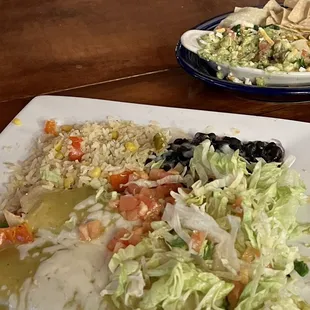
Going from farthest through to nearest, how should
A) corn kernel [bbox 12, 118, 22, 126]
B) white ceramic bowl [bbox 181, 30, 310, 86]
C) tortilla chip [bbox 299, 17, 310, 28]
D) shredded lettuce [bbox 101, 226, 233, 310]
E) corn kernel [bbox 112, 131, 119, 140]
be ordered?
tortilla chip [bbox 299, 17, 310, 28] < white ceramic bowl [bbox 181, 30, 310, 86] < corn kernel [bbox 12, 118, 22, 126] < corn kernel [bbox 112, 131, 119, 140] < shredded lettuce [bbox 101, 226, 233, 310]

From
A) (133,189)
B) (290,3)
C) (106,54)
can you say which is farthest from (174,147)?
(290,3)

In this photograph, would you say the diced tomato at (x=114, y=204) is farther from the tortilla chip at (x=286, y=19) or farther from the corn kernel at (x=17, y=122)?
the tortilla chip at (x=286, y=19)

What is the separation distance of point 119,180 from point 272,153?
0.45 meters

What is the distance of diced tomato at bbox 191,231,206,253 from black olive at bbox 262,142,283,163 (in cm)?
44

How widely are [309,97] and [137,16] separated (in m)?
1.09

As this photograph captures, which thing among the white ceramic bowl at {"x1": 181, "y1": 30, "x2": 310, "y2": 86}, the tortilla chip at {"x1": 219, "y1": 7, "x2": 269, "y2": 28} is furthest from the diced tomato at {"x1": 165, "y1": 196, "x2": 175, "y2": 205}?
the tortilla chip at {"x1": 219, "y1": 7, "x2": 269, "y2": 28}

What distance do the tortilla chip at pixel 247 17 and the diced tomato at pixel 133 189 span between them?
3.53 feet

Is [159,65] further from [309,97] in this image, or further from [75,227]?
[75,227]

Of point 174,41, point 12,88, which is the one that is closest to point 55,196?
point 12,88

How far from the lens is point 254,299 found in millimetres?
1277

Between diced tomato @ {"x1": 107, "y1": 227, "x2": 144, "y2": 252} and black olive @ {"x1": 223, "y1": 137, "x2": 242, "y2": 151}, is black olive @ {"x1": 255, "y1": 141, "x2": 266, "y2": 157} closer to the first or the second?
black olive @ {"x1": 223, "y1": 137, "x2": 242, "y2": 151}

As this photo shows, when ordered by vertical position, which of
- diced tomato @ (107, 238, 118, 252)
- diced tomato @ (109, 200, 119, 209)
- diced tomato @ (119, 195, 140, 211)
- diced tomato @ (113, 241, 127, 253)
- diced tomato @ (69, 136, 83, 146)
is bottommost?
diced tomato @ (69, 136, 83, 146)

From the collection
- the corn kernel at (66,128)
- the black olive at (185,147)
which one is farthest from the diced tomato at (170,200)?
the corn kernel at (66,128)

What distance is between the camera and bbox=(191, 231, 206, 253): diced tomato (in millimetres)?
1375
